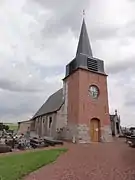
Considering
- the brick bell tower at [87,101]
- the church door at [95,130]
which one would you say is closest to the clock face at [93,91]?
the brick bell tower at [87,101]

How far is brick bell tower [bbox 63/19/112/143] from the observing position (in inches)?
1015

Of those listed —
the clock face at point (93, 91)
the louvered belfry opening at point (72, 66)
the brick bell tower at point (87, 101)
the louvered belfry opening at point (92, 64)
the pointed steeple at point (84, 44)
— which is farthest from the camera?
the pointed steeple at point (84, 44)

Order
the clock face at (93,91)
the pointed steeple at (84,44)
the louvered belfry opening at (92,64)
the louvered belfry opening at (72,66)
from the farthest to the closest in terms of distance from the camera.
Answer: the pointed steeple at (84,44) < the louvered belfry opening at (72,66) < the louvered belfry opening at (92,64) < the clock face at (93,91)

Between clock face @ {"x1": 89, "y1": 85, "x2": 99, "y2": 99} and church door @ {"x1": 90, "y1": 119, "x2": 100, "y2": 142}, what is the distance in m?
3.02

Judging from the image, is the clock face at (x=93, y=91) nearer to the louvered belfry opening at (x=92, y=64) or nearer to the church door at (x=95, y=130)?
the louvered belfry opening at (x=92, y=64)

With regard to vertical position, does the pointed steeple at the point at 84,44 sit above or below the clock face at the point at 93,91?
above

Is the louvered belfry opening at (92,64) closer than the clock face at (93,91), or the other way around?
the clock face at (93,91)

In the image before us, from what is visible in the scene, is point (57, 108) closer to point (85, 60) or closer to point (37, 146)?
point (85, 60)

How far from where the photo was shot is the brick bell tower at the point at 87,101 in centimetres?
2578

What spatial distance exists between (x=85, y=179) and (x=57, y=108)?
72.3ft

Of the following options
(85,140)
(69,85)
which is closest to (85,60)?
(69,85)

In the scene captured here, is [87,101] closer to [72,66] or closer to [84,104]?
[84,104]

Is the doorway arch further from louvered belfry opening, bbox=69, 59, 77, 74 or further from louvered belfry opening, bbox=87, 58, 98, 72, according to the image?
louvered belfry opening, bbox=69, 59, 77, 74

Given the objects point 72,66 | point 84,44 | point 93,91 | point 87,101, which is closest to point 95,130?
point 87,101
